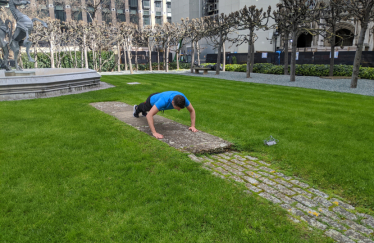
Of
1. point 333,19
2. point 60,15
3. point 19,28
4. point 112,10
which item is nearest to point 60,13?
point 60,15

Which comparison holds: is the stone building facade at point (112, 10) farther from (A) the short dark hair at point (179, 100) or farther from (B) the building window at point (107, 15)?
(A) the short dark hair at point (179, 100)

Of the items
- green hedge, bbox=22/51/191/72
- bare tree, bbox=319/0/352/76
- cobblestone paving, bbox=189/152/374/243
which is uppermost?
bare tree, bbox=319/0/352/76

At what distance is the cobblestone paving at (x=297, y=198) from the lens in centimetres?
301

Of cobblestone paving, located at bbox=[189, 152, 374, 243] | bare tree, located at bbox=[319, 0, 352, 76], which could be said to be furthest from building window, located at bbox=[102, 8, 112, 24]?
cobblestone paving, located at bbox=[189, 152, 374, 243]

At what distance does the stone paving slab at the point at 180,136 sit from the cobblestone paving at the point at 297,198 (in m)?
0.32

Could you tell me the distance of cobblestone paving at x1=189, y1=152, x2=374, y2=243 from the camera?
3.01 metres

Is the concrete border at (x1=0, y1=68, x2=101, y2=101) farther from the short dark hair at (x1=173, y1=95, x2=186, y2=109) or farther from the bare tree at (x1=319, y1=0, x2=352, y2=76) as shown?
the bare tree at (x1=319, y1=0, x2=352, y2=76)

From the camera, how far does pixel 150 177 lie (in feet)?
13.4

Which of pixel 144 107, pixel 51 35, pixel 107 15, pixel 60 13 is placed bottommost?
pixel 144 107

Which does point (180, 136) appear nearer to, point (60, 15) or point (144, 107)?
point (144, 107)

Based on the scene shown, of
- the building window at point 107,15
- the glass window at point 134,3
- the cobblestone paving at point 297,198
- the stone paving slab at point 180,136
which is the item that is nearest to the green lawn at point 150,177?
the cobblestone paving at point 297,198

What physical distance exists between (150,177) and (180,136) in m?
1.97

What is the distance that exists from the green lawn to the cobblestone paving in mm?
199

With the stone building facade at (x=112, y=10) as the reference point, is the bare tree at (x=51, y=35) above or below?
below
